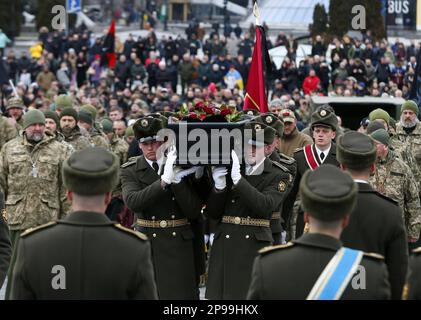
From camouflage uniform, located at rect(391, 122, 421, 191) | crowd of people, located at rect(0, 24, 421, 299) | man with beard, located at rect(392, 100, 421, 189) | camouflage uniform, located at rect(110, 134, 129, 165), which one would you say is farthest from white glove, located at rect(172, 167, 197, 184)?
camouflage uniform, located at rect(110, 134, 129, 165)

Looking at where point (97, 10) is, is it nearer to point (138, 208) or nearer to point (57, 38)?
point (57, 38)

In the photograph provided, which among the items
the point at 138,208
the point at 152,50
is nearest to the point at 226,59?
the point at 152,50

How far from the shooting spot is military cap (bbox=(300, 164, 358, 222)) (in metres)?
5.56

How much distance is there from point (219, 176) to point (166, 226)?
2.36 feet

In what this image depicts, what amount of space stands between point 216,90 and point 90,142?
59.7ft

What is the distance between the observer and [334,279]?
17.8 ft

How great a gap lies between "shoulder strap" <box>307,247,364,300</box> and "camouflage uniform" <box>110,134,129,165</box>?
10294mm

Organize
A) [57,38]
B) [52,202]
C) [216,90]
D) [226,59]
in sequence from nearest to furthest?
1. [52,202]
2. [216,90]
3. [226,59]
4. [57,38]

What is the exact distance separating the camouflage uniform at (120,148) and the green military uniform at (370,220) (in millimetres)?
8600

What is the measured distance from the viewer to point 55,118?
1420cm

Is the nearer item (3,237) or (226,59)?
(3,237)

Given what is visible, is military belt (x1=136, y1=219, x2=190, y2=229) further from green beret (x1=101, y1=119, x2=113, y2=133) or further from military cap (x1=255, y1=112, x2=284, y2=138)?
green beret (x1=101, y1=119, x2=113, y2=133)

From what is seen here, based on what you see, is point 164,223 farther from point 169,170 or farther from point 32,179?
point 32,179

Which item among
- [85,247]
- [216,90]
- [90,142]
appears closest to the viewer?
[85,247]
